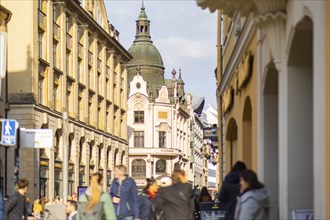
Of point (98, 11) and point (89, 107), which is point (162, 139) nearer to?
point (98, 11)

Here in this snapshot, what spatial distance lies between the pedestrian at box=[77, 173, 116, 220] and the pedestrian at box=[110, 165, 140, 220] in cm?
354

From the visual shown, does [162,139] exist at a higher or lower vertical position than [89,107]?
lower

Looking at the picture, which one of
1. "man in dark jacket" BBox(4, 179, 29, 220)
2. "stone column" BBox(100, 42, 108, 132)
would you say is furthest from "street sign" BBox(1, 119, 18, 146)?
"stone column" BBox(100, 42, 108, 132)

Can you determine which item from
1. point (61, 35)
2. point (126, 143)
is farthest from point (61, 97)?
point (126, 143)

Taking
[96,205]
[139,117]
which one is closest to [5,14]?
[96,205]

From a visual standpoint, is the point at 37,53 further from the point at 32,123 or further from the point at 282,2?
the point at 282,2

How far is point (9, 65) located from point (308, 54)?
114ft

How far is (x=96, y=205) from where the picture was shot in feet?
38.1

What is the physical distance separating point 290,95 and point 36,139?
7.36 meters

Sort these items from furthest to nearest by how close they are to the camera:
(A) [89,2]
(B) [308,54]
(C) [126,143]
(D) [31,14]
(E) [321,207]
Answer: (C) [126,143]
(A) [89,2]
(D) [31,14]
(B) [308,54]
(E) [321,207]

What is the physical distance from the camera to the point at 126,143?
242 feet

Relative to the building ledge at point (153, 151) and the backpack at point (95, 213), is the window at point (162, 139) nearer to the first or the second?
the building ledge at point (153, 151)

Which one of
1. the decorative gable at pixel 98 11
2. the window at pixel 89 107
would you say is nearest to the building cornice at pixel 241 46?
the window at pixel 89 107

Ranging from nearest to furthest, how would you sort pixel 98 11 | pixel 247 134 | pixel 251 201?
pixel 251 201 → pixel 247 134 → pixel 98 11
